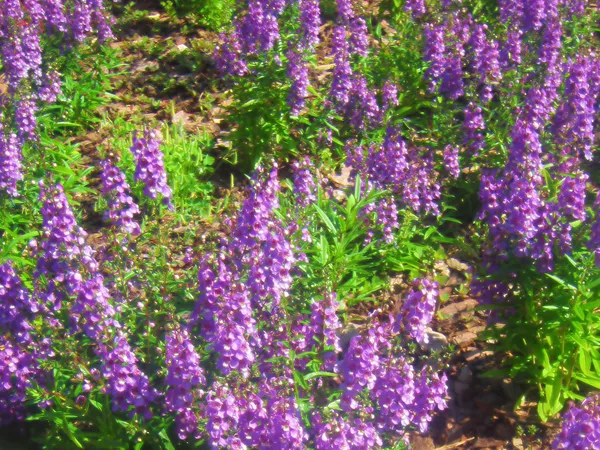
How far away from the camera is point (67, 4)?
7.38 m

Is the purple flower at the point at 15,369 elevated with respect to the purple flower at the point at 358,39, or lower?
lower

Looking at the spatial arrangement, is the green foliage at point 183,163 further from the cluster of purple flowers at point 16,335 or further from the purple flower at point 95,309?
the purple flower at point 95,309

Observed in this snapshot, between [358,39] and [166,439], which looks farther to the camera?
[358,39]

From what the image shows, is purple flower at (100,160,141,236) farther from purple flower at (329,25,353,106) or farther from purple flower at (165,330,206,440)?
purple flower at (329,25,353,106)

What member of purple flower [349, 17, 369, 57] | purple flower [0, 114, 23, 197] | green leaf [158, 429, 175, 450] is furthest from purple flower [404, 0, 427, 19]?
green leaf [158, 429, 175, 450]

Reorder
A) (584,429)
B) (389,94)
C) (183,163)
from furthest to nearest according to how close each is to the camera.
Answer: (183,163)
(389,94)
(584,429)

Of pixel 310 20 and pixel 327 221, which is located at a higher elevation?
pixel 310 20

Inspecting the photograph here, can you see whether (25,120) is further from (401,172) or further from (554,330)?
(554,330)

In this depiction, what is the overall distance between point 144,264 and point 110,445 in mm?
1099

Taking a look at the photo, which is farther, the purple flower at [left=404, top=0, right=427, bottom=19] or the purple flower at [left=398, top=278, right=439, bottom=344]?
the purple flower at [left=404, top=0, right=427, bottom=19]

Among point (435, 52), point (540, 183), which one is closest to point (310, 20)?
point (435, 52)

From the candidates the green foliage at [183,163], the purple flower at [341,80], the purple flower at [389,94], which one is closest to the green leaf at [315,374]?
the green foliage at [183,163]

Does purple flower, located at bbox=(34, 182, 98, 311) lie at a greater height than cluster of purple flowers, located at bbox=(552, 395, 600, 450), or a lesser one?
greater

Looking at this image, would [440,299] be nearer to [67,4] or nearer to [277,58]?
[277,58]
